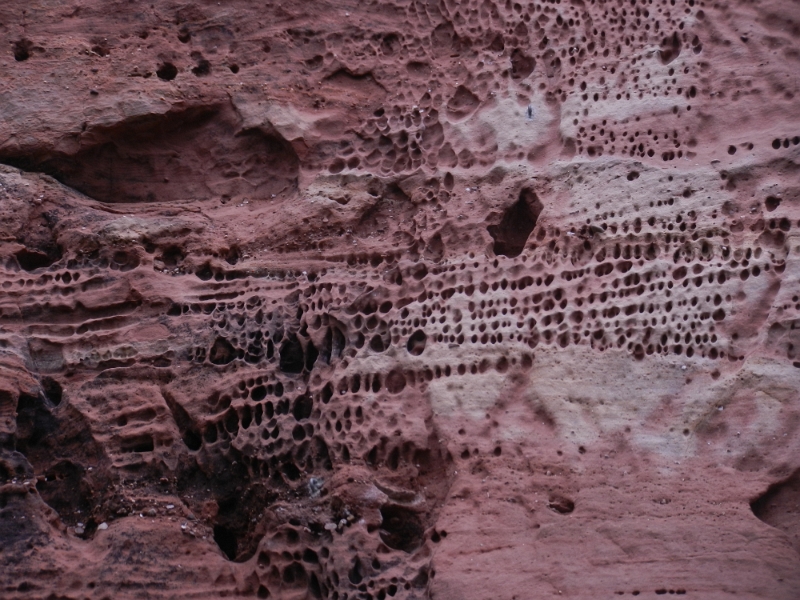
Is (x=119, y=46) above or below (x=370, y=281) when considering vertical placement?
above

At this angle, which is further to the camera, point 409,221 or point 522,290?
point 409,221

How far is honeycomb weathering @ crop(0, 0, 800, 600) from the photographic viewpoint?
4211mm

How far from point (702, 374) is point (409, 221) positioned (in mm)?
1515

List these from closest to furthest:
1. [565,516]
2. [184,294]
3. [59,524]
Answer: [565,516], [59,524], [184,294]

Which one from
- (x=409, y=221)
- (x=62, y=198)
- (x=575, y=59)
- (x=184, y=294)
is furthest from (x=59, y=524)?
(x=575, y=59)

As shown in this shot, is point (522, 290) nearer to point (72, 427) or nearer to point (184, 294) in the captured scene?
point (184, 294)

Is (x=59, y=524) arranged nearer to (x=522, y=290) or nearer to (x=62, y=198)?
(x=62, y=198)

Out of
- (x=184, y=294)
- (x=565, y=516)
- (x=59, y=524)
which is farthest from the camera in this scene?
(x=184, y=294)

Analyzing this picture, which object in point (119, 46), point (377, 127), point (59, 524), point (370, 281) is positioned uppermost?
point (119, 46)

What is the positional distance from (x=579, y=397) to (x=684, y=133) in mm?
1276

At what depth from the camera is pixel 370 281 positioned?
481 centimetres

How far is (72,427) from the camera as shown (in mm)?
4691

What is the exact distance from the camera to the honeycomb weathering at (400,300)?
4211 millimetres

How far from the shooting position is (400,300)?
4.76m
